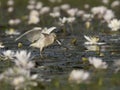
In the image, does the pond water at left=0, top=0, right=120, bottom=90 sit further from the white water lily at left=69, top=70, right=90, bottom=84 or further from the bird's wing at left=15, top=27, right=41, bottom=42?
the bird's wing at left=15, top=27, right=41, bottom=42

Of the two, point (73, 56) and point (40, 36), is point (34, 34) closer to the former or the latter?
point (40, 36)

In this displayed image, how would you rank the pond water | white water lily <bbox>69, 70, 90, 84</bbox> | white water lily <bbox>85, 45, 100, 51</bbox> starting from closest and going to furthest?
white water lily <bbox>69, 70, 90, 84</bbox> < the pond water < white water lily <bbox>85, 45, 100, 51</bbox>

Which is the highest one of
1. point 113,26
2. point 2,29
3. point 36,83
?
point 2,29

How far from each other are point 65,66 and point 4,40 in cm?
398

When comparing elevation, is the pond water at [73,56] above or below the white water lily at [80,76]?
above

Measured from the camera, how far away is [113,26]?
972 centimetres

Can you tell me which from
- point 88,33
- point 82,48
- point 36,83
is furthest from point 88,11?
point 36,83

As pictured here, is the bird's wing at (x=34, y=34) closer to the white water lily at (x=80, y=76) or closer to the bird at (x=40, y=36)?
the bird at (x=40, y=36)

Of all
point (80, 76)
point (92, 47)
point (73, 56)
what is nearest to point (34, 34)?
point (73, 56)

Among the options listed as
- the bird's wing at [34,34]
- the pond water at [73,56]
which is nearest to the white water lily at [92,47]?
the pond water at [73,56]

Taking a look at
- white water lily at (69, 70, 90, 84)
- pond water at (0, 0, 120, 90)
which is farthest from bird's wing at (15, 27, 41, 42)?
white water lily at (69, 70, 90, 84)

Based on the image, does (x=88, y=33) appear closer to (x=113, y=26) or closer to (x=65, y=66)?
(x=113, y=26)

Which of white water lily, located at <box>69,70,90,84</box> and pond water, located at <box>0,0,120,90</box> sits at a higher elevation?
pond water, located at <box>0,0,120,90</box>

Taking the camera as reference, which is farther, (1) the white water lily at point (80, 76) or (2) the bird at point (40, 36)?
(2) the bird at point (40, 36)
